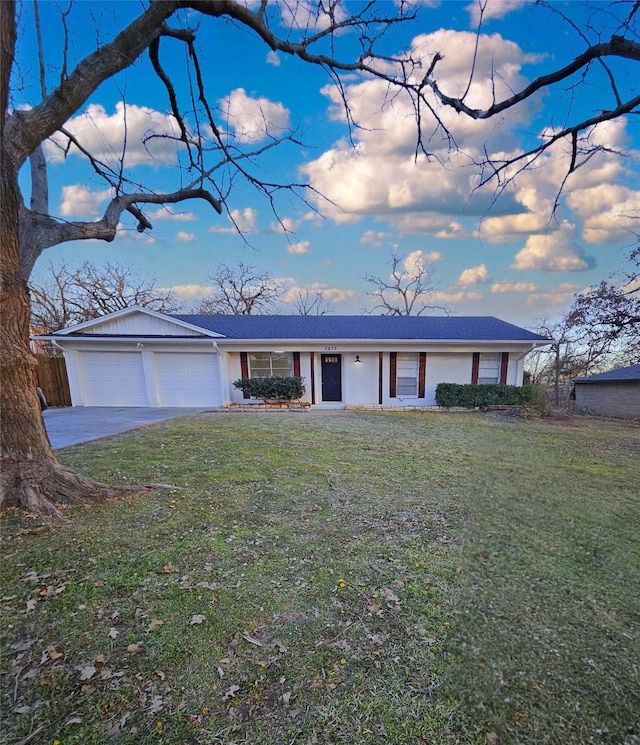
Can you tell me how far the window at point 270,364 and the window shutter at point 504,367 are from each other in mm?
8185

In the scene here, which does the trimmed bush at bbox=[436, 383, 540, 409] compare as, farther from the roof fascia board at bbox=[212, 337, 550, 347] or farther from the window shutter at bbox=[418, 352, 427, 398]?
the roof fascia board at bbox=[212, 337, 550, 347]

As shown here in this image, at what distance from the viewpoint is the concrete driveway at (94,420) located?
23.8ft

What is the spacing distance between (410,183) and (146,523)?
5684 mm

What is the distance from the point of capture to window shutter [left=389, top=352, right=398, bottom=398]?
13.1 metres

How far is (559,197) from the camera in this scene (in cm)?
379

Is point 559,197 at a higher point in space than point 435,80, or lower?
lower

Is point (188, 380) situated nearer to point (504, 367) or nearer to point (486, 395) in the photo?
point (486, 395)

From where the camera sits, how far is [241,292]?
2473 centimetres

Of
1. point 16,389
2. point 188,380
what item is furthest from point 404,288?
point 16,389

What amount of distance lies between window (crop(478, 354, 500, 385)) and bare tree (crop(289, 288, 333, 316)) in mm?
15156

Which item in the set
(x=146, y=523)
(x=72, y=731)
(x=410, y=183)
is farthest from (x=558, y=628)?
(x=410, y=183)

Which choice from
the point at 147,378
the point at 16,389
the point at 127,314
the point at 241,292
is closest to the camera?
the point at 16,389

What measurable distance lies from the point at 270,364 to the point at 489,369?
28.2ft

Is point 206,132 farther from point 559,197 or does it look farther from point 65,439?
point 65,439
